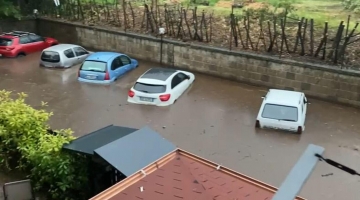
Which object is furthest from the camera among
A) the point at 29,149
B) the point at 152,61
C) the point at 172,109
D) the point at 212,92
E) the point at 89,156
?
the point at 152,61

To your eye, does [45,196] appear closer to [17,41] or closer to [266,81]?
[266,81]

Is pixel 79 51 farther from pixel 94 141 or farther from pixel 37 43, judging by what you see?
pixel 94 141

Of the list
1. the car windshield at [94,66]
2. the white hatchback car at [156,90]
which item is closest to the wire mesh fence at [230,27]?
the white hatchback car at [156,90]

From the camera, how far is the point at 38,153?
966cm

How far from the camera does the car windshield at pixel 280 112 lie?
13477mm

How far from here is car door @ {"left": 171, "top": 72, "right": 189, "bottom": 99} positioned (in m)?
16.2

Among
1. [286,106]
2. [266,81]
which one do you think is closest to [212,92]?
[266,81]

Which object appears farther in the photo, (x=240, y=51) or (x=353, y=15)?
(x=353, y=15)

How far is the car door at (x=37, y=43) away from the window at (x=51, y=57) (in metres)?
2.62

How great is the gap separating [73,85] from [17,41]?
5.69m

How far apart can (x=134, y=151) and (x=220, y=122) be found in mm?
6457

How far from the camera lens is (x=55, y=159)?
937 cm

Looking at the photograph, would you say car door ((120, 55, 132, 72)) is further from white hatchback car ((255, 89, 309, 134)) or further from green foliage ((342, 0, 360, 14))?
green foliage ((342, 0, 360, 14))

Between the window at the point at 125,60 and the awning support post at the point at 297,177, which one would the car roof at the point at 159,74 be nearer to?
the window at the point at 125,60
